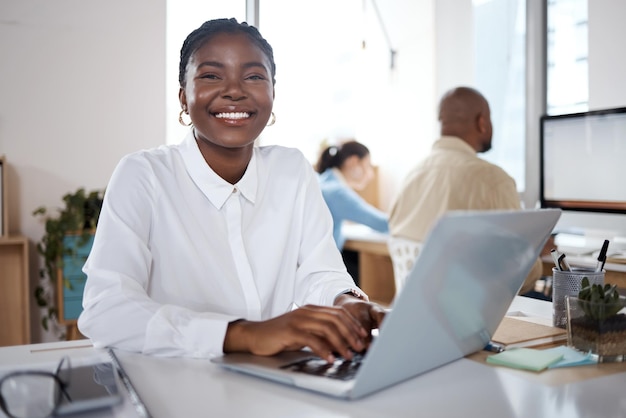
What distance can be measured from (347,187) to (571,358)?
3.04m

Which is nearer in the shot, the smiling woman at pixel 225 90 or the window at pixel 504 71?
the smiling woman at pixel 225 90

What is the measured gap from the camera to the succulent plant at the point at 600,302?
1.02m

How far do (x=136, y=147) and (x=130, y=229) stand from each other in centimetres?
250

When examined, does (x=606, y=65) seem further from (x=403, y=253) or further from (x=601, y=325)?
(x=601, y=325)

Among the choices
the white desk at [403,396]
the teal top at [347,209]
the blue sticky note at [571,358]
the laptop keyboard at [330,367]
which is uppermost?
the teal top at [347,209]

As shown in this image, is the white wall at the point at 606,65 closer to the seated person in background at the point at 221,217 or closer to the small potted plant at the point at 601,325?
the seated person in background at the point at 221,217

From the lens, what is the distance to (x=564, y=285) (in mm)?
1244

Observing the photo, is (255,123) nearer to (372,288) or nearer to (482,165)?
(482,165)

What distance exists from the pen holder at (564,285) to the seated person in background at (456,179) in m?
1.18

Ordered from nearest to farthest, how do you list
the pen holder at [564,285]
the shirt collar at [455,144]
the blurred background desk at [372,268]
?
the pen holder at [564,285]
the shirt collar at [455,144]
the blurred background desk at [372,268]

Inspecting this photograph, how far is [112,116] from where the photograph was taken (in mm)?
3557

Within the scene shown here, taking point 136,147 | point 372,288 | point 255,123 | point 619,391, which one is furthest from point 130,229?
point 372,288

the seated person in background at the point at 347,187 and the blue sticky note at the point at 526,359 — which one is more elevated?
the seated person in background at the point at 347,187

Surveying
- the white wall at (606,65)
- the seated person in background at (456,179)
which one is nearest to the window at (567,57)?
the white wall at (606,65)
